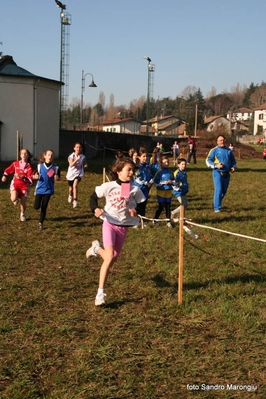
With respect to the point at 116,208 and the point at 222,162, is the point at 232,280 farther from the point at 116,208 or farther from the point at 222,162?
the point at 222,162

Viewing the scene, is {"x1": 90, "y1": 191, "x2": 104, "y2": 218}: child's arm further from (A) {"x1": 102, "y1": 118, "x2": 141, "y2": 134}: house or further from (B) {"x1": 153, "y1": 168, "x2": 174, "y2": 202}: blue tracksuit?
(A) {"x1": 102, "y1": 118, "x2": 141, "y2": 134}: house

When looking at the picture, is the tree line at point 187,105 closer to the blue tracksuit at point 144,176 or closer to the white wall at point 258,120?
the white wall at point 258,120

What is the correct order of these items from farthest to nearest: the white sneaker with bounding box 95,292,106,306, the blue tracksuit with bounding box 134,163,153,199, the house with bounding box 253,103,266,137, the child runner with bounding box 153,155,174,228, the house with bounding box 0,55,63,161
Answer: the house with bounding box 253,103,266,137
the house with bounding box 0,55,63,161
the blue tracksuit with bounding box 134,163,153,199
the child runner with bounding box 153,155,174,228
the white sneaker with bounding box 95,292,106,306

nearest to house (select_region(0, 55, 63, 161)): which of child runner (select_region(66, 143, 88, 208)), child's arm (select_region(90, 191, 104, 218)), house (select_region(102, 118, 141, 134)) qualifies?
child runner (select_region(66, 143, 88, 208))

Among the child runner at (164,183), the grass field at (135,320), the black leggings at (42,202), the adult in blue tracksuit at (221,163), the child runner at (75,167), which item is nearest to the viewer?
the grass field at (135,320)

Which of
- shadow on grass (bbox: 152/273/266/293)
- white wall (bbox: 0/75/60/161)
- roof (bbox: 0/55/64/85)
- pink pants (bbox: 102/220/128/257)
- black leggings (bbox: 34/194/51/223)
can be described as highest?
roof (bbox: 0/55/64/85)

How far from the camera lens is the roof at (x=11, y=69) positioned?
1132 inches

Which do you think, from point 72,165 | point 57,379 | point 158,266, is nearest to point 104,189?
point 158,266

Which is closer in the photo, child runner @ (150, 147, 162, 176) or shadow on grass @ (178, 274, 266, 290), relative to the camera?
shadow on grass @ (178, 274, 266, 290)

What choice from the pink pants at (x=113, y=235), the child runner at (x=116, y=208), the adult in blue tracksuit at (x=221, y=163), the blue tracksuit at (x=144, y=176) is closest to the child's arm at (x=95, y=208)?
the child runner at (x=116, y=208)

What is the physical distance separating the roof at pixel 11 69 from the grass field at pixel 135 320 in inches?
810

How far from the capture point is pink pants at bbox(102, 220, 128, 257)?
6.10 metres

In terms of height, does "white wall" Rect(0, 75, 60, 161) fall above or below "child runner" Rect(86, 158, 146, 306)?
above

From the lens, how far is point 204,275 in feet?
23.8
